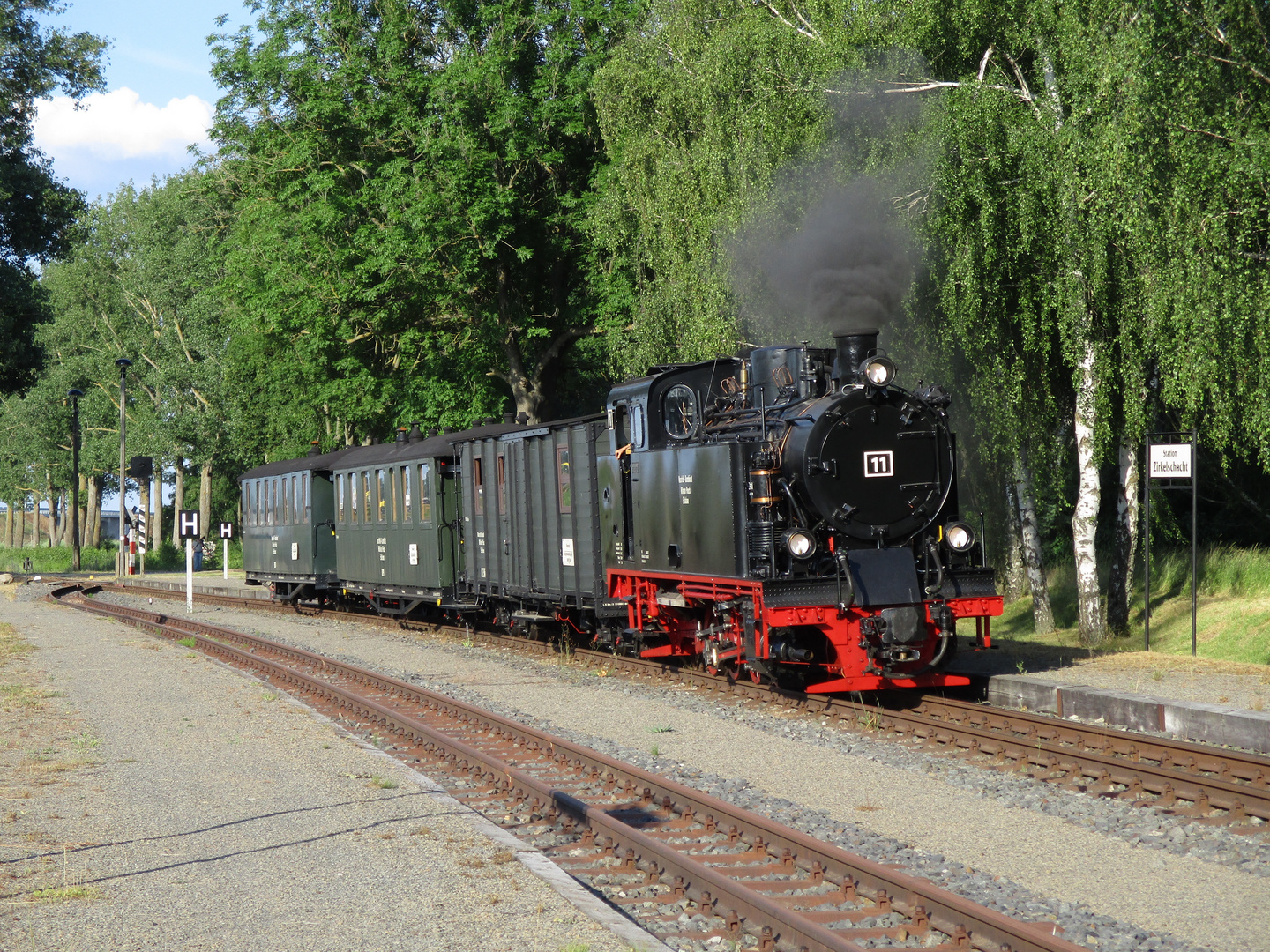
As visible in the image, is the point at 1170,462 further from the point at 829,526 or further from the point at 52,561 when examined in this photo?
the point at 52,561

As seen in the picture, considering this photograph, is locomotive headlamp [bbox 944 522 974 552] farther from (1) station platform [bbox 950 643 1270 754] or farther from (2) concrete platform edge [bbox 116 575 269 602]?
(2) concrete platform edge [bbox 116 575 269 602]

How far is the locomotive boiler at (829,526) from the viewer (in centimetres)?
1019

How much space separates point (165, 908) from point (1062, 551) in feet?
71.9

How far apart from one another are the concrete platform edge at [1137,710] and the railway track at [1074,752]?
0.54m

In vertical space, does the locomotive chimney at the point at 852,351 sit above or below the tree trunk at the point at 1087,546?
above

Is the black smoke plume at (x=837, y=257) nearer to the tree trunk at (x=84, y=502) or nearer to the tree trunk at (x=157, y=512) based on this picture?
the tree trunk at (x=157, y=512)

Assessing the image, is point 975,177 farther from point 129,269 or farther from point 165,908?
point 129,269

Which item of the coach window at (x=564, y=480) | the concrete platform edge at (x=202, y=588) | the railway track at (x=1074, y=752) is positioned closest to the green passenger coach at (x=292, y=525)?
the concrete platform edge at (x=202, y=588)

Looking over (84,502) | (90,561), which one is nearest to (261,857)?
(90,561)

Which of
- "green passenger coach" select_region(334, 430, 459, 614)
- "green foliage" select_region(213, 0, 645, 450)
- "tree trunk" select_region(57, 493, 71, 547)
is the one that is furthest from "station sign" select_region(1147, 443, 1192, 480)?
"tree trunk" select_region(57, 493, 71, 547)

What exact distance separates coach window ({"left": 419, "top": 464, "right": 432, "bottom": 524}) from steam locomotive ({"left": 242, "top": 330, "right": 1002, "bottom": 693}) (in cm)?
305

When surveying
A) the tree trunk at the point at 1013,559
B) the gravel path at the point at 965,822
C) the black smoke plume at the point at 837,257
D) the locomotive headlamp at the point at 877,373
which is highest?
the black smoke plume at the point at 837,257

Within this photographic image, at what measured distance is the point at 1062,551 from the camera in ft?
80.4

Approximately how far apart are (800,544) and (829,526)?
1.26 feet
